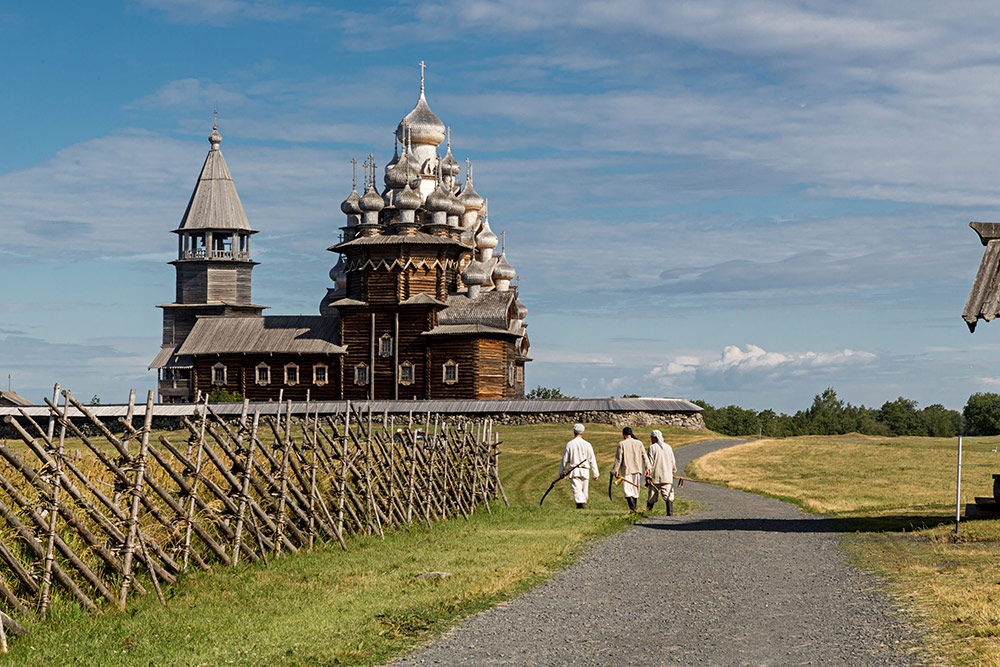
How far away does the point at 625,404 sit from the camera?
59.6 m

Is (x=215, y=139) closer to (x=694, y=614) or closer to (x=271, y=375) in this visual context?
(x=271, y=375)

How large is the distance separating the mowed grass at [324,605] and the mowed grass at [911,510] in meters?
4.23

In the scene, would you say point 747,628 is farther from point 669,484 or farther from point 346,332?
point 346,332

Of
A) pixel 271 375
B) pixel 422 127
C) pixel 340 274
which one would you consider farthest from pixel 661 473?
pixel 422 127

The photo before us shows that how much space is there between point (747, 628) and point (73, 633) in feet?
20.4

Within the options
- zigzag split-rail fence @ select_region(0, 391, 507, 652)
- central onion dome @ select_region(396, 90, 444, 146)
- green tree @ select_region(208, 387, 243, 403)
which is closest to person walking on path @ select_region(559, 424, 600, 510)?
zigzag split-rail fence @ select_region(0, 391, 507, 652)

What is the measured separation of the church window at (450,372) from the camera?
62.2 meters

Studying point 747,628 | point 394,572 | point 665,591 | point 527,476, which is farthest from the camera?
point 527,476

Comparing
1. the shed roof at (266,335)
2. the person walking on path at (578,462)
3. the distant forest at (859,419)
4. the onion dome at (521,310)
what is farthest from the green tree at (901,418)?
the person walking on path at (578,462)

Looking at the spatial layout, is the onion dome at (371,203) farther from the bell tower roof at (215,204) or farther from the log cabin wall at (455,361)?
the bell tower roof at (215,204)

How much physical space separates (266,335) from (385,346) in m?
8.07

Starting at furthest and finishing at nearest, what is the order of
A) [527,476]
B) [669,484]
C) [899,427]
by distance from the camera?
[899,427] < [527,476] < [669,484]

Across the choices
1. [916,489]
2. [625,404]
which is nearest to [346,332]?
[625,404]

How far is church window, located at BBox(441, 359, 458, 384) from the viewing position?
62.2m
